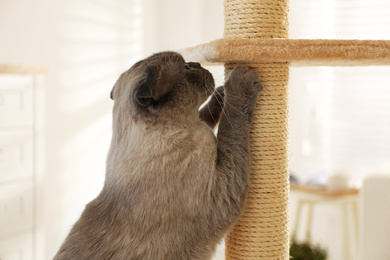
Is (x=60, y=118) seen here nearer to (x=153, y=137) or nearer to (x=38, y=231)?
(x=38, y=231)

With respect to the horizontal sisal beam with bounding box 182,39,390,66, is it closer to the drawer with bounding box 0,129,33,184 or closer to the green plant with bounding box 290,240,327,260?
the drawer with bounding box 0,129,33,184

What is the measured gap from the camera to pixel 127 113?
119 centimetres

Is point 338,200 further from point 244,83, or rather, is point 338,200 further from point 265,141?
point 244,83

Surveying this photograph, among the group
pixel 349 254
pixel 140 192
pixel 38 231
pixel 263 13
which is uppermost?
pixel 263 13

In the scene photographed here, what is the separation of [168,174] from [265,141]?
0.31m

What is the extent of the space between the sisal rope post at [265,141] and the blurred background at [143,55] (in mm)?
1389

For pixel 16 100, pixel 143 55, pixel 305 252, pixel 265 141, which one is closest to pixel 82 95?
pixel 143 55

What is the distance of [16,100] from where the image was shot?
2.16 metres

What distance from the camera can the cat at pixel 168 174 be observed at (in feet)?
3.79

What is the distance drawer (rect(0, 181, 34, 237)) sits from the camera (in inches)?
85.5

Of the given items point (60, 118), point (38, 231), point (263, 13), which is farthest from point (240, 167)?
point (60, 118)

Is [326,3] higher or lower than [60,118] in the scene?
higher

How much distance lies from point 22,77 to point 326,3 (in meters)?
2.15

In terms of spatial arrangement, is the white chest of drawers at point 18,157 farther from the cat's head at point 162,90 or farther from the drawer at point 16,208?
the cat's head at point 162,90
